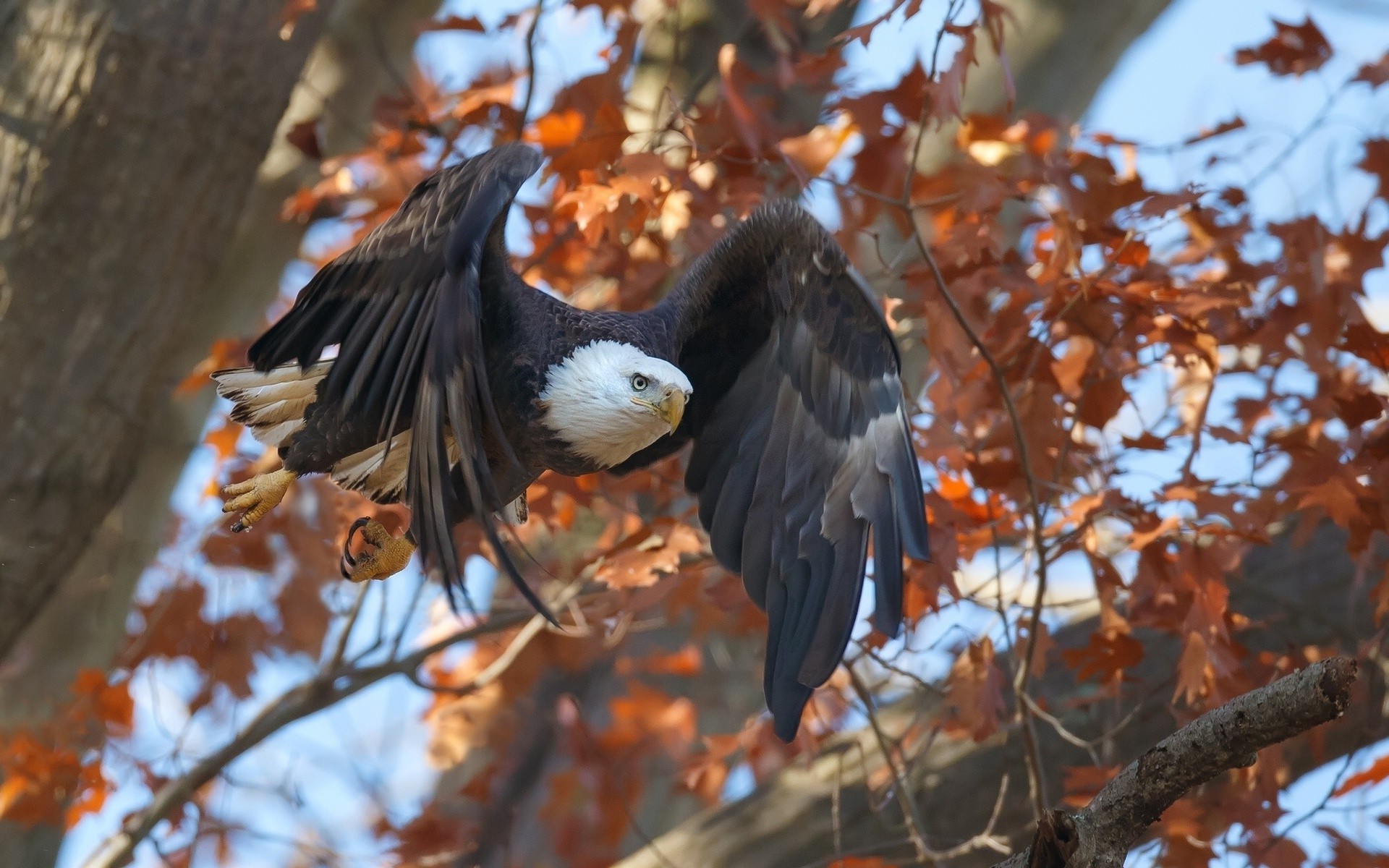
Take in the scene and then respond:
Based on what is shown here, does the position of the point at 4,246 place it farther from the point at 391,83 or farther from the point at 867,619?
the point at 867,619

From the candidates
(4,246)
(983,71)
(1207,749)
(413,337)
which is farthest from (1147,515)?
(4,246)

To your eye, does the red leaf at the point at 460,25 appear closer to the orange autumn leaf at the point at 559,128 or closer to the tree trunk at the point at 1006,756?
the orange autumn leaf at the point at 559,128

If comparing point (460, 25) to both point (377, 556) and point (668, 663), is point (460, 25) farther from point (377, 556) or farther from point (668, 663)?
point (668, 663)

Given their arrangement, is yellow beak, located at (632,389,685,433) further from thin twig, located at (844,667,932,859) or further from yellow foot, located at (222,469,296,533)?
yellow foot, located at (222,469,296,533)

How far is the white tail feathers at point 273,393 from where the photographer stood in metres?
2.95

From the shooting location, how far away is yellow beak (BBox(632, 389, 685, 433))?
8.91 feet

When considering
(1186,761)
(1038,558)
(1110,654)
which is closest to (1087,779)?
(1110,654)

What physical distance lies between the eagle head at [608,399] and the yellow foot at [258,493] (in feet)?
2.54

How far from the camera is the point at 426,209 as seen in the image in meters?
2.61

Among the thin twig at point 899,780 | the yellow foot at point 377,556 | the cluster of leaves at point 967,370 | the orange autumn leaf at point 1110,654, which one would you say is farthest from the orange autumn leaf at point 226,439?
the orange autumn leaf at point 1110,654

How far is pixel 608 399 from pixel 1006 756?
1.64 metres

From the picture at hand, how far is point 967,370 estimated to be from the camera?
3082mm

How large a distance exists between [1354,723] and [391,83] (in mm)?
3570

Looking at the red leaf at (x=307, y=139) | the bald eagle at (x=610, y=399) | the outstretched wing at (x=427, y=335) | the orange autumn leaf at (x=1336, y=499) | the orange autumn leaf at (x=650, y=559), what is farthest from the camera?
the red leaf at (x=307, y=139)
